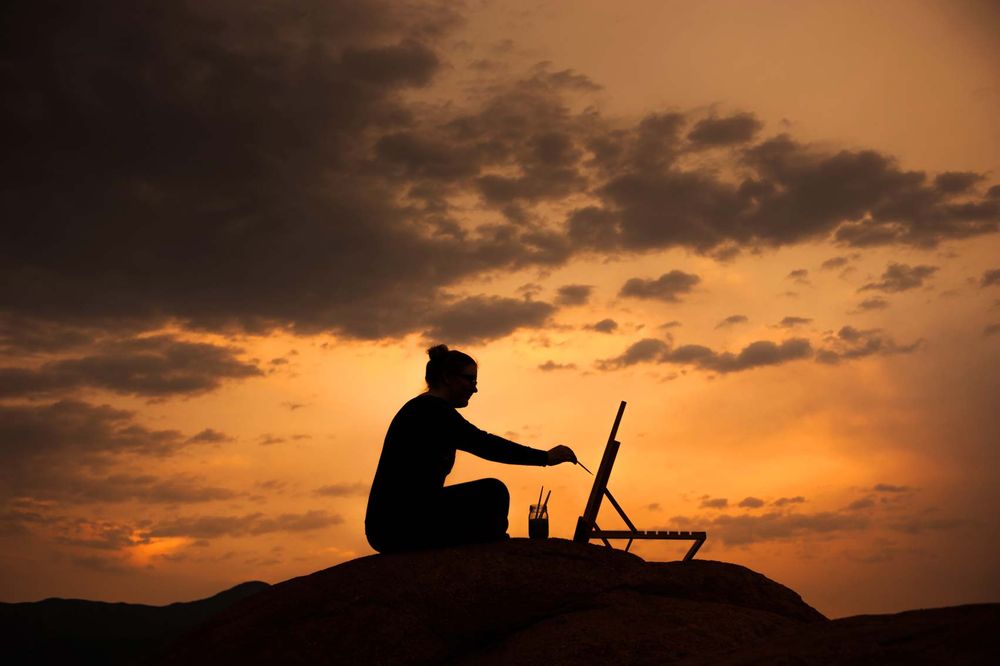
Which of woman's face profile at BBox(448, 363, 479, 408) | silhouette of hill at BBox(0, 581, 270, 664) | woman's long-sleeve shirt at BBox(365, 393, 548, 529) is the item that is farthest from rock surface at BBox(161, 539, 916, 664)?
silhouette of hill at BBox(0, 581, 270, 664)

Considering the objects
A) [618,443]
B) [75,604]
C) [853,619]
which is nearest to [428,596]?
[618,443]

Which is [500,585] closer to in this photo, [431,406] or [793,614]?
[431,406]

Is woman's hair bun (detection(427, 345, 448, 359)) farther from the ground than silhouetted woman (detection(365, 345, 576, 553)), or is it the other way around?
woman's hair bun (detection(427, 345, 448, 359))

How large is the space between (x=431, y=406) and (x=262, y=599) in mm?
2844

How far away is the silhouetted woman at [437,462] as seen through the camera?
361 inches

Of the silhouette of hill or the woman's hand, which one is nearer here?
the woman's hand

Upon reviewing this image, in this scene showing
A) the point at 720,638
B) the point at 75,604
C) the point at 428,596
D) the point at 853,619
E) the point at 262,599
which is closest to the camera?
the point at 853,619

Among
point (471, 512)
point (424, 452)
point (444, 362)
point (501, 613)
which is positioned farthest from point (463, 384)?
point (501, 613)

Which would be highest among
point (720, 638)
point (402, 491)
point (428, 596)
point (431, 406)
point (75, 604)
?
point (75, 604)

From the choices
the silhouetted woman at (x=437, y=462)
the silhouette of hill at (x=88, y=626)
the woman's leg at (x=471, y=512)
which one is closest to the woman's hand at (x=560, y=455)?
the silhouetted woman at (x=437, y=462)

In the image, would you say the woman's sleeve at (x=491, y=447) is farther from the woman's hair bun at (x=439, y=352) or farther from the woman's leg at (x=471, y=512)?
the woman's hair bun at (x=439, y=352)

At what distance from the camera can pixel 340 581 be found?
9.58 metres

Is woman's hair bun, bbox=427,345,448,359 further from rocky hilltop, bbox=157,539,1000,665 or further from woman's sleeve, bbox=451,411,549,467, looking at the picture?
rocky hilltop, bbox=157,539,1000,665

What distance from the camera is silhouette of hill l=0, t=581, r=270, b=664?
10138cm
